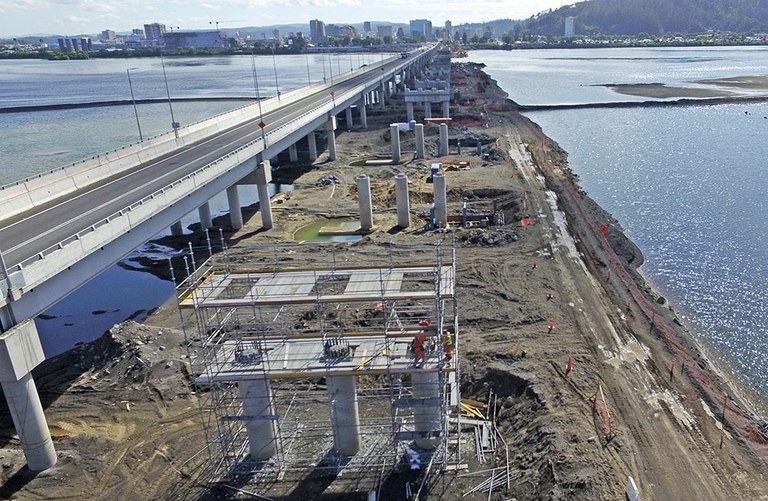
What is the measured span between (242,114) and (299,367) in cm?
5075

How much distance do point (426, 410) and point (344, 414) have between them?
8.09 feet

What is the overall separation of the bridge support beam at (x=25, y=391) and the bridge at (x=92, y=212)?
0.03 meters

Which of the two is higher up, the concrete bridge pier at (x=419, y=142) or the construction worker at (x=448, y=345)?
the construction worker at (x=448, y=345)

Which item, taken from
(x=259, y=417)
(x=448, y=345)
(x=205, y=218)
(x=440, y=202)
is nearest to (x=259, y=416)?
(x=259, y=417)

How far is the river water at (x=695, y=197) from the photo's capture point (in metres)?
30.6

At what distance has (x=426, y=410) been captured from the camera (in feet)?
57.4

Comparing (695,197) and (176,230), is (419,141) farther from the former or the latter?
(176,230)

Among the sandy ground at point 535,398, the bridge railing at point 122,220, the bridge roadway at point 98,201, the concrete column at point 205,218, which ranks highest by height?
the bridge railing at point 122,220

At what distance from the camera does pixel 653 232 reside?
4366cm

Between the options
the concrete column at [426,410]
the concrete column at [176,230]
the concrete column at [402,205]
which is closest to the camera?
the concrete column at [426,410]

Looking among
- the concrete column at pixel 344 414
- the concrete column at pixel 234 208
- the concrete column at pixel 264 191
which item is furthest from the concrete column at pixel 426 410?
the concrete column at pixel 234 208

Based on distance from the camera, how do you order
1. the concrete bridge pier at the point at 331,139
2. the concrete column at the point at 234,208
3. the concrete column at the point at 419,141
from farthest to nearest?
the concrete bridge pier at the point at 331,139 < the concrete column at the point at 419,141 < the concrete column at the point at 234,208

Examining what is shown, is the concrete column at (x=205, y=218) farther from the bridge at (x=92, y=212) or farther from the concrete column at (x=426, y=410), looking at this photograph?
the concrete column at (x=426, y=410)

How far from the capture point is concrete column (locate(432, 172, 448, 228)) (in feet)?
133
